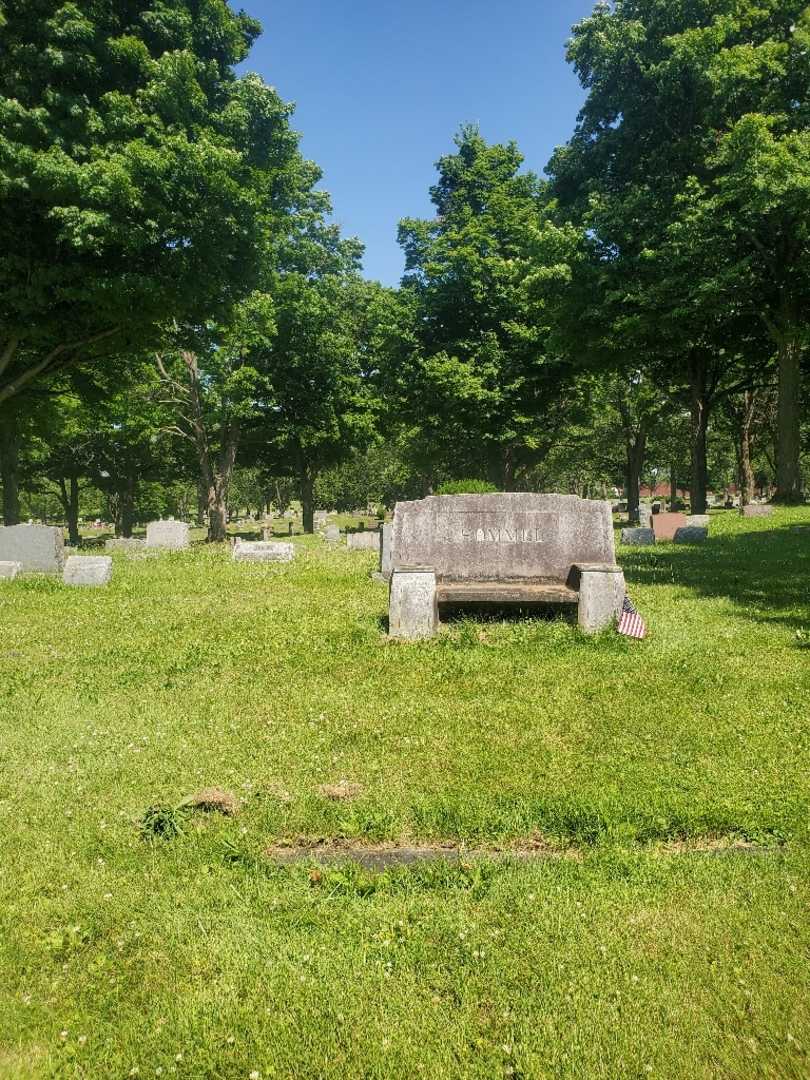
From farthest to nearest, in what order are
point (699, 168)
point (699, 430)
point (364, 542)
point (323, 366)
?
point (323, 366) < point (699, 430) < point (364, 542) < point (699, 168)

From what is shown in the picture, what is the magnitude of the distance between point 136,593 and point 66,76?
33.5ft

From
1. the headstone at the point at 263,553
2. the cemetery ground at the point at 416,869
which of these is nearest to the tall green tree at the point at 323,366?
the headstone at the point at 263,553

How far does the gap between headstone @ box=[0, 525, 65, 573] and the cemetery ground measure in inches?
354

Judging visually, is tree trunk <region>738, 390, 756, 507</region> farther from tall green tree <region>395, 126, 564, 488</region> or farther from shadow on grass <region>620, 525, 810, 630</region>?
shadow on grass <region>620, 525, 810, 630</region>

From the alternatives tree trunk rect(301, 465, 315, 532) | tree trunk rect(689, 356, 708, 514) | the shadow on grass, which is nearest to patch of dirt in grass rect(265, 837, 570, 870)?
the shadow on grass

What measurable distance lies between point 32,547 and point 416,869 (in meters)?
14.7

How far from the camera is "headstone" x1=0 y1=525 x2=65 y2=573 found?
15.1 meters

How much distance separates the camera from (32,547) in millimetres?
15125

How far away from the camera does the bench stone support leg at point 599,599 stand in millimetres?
7730

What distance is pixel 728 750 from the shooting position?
455cm

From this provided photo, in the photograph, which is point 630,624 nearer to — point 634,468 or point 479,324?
point 479,324

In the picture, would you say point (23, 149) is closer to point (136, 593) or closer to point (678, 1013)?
point (136, 593)

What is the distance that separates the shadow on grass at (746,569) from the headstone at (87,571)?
32.9ft

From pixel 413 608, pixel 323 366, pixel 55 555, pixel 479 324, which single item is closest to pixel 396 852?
pixel 413 608
